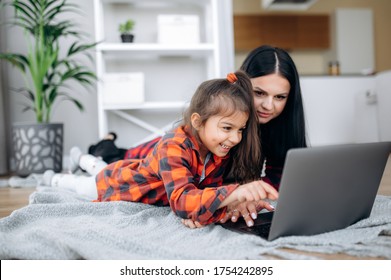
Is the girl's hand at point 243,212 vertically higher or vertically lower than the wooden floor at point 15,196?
higher

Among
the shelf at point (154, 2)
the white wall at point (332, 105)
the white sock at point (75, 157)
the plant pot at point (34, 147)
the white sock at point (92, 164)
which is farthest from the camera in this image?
the white wall at point (332, 105)

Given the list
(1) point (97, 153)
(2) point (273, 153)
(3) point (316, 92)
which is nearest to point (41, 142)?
(1) point (97, 153)

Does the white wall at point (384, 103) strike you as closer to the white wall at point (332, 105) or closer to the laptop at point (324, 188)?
the white wall at point (332, 105)

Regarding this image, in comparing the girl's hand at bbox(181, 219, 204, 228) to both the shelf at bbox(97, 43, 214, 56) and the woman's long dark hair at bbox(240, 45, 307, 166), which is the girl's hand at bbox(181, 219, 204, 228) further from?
the shelf at bbox(97, 43, 214, 56)

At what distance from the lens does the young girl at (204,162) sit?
3.07ft

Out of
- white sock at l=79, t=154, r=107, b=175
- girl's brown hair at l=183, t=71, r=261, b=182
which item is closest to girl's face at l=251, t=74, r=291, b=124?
girl's brown hair at l=183, t=71, r=261, b=182

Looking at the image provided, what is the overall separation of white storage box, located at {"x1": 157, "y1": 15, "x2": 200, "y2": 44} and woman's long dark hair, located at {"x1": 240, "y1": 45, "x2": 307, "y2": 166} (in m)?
1.23

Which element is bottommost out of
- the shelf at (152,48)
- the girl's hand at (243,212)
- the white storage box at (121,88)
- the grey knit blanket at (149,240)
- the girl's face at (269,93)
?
the grey knit blanket at (149,240)

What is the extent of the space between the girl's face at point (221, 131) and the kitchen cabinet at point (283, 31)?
488 centimetres

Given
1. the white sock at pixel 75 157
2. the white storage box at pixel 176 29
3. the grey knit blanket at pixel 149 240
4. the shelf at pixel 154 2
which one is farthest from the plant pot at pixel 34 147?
the grey knit blanket at pixel 149 240

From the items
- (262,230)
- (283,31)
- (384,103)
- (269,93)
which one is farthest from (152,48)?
(283,31)

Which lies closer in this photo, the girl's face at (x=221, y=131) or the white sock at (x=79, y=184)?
the girl's face at (x=221, y=131)

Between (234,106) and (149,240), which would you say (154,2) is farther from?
(149,240)
